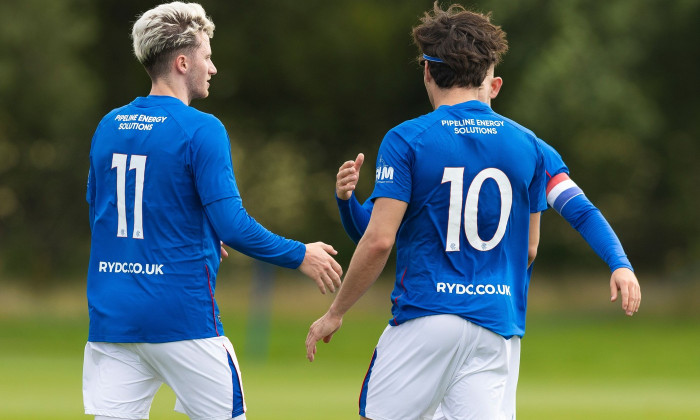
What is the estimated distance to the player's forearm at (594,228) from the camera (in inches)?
197

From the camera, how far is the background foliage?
81.5 feet

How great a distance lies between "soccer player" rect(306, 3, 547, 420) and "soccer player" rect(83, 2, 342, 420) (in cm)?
65

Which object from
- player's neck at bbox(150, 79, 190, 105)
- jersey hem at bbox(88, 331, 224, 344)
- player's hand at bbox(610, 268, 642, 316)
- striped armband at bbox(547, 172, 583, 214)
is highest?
player's neck at bbox(150, 79, 190, 105)

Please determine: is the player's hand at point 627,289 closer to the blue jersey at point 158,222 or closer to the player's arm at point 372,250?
the player's arm at point 372,250

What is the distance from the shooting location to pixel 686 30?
26.8 meters

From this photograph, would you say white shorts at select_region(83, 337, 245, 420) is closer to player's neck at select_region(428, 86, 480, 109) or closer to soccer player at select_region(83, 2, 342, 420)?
soccer player at select_region(83, 2, 342, 420)

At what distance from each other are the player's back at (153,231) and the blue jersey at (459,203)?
0.84 m

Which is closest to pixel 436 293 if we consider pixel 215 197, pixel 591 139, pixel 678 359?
pixel 215 197

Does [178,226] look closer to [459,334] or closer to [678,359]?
[459,334]

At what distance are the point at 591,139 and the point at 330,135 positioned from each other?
23.7 ft

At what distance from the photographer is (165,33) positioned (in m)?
5.14

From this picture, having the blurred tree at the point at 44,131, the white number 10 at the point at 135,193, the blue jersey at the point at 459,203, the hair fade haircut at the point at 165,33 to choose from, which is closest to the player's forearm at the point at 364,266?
the blue jersey at the point at 459,203

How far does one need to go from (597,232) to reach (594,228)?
2cm

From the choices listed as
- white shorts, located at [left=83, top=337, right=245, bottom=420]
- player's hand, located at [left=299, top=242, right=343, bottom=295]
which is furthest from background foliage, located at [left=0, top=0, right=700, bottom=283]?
white shorts, located at [left=83, top=337, right=245, bottom=420]
